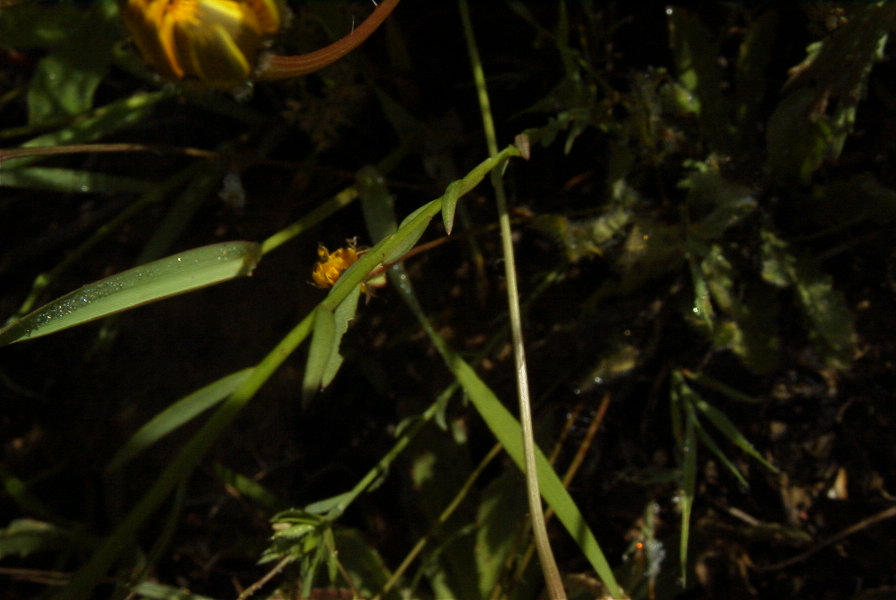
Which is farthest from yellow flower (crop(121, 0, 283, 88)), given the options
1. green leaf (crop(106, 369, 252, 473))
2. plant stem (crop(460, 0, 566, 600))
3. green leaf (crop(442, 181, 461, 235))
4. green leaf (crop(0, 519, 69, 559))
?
Answer: green leaf (crop(0, 519, 69, 559))

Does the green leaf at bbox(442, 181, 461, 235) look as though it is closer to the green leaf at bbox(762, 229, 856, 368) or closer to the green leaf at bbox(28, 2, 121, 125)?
the green leaf at bbox(762, 229, 856, 368)

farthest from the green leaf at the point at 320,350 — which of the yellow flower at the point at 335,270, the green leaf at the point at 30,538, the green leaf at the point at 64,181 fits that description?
the green leaf at the point at 30,538

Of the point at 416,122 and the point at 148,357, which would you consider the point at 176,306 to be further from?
the point at 416,122

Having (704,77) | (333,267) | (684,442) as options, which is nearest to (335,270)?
(333,267)

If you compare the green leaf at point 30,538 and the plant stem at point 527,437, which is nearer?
the plant stem at point 527,437

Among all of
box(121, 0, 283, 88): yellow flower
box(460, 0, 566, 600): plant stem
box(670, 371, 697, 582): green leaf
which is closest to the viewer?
box(121, 0, 283, 88): yellow flower

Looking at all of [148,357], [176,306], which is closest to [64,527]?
[148,357]

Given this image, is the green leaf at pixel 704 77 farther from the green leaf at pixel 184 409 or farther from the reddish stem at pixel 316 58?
the green leaf at pixel 184 409
